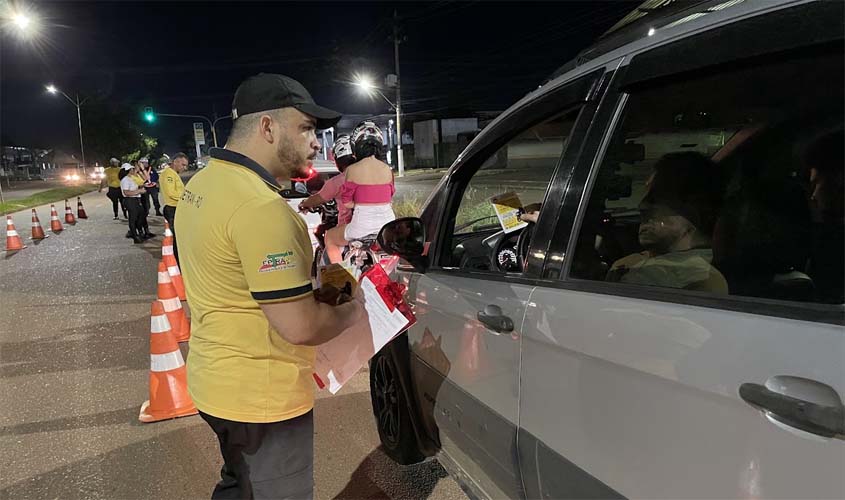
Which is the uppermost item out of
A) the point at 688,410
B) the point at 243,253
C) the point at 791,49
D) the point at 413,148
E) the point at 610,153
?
the point at 413,148

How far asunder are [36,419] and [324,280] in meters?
3.07

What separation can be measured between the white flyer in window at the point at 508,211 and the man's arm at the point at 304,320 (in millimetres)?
1550

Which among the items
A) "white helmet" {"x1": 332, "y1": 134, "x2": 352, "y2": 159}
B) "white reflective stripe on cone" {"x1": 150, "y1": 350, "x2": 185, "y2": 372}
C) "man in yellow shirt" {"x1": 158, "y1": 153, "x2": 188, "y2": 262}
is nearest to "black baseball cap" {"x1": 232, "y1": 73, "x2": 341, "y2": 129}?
"white reflective stripe on cone" {"x1": 150, "y1": 350, "x2": 185, "y2": 372}

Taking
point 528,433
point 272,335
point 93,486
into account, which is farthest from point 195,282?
point 93,486

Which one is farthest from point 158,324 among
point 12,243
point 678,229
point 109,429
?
point 12,243

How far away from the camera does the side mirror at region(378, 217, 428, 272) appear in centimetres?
219

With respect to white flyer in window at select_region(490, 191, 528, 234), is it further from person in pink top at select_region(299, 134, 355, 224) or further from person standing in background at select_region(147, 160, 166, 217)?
person standing in background at select_region(147, 160, 166, 217)

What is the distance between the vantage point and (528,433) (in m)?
1.61

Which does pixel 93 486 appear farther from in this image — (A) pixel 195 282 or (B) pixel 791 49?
(B) pixel 791 49

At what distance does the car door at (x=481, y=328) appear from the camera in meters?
1.68

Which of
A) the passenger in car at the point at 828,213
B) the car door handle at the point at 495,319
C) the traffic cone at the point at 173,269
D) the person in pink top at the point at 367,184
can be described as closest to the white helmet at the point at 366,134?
the person in pink top at the point at 367,184

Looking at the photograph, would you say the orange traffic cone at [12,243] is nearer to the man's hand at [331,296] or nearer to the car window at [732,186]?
the man's hand at [331,296]

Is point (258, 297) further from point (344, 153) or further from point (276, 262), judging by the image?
point (344, 153)

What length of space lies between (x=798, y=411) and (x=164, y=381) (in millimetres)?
3710
